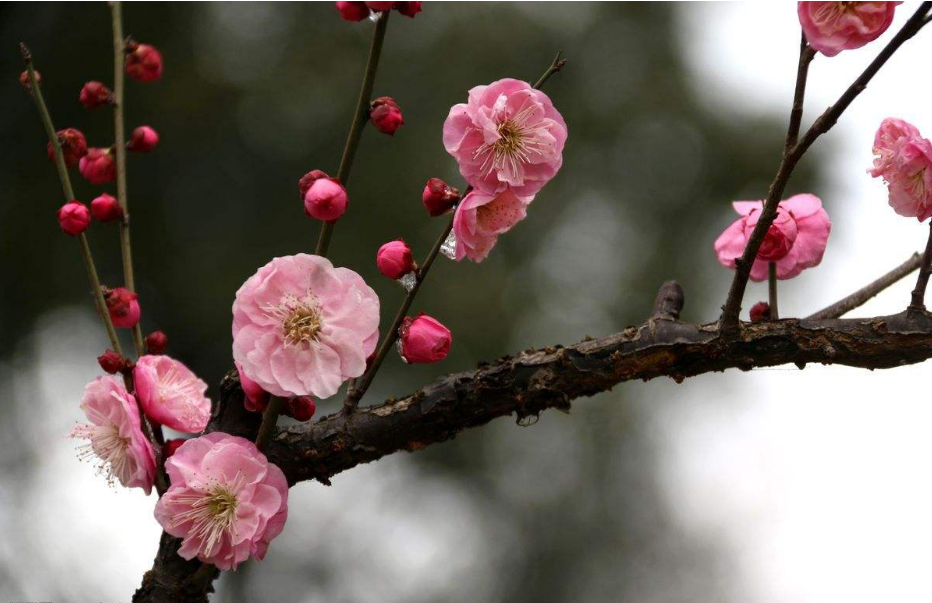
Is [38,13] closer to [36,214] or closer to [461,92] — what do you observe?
[36,214]

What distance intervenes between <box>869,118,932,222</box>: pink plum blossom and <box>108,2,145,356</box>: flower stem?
0.68 m

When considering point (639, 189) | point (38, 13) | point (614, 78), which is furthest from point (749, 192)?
point (38, 13)

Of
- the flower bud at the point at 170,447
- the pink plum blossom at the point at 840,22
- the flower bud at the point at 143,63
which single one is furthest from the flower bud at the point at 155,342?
the pink plum blossom at the point at 840,22

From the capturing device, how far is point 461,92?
402 centimetres

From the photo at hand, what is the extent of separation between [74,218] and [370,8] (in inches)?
13.8

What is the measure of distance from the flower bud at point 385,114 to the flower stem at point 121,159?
272 millimetres

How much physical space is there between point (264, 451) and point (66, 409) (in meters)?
2.30

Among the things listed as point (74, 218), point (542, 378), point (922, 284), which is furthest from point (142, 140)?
point (922, 284)

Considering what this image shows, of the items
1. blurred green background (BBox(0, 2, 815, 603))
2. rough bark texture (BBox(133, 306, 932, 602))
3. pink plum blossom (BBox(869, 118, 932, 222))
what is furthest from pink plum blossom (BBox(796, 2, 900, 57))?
blurred green background (BBox(0, 2, 815, 603))

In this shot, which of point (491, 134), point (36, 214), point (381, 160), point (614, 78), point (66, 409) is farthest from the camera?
point (614, 78)

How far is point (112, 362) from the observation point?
810 mm

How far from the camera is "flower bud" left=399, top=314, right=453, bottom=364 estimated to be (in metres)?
0.75

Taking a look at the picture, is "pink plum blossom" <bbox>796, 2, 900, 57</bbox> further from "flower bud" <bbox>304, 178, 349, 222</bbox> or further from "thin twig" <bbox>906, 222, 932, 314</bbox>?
"flower bud" <bbox>304, 178, 349, 222</bbox>

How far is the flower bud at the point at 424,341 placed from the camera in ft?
2.47
